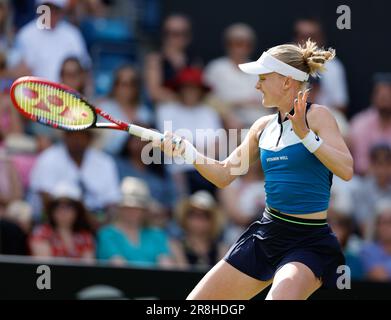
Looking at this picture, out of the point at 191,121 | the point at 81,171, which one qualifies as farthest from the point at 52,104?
the point at 191,121

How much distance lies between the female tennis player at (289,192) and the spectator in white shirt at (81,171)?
3282 millimetres

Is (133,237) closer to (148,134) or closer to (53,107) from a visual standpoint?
(53,107)

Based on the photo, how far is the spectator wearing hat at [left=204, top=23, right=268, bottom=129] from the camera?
33.1 feet

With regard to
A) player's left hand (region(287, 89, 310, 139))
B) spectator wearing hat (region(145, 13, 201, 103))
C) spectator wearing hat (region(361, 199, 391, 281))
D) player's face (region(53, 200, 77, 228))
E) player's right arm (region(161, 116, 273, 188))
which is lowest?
spectator wearing hat (region(361, 199, 391, 281))

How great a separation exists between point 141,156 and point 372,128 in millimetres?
2423

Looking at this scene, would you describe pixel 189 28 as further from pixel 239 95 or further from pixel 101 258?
pixel 101 258

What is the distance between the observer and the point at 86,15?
10.3 meters

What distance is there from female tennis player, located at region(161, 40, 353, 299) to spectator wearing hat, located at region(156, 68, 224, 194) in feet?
12.2

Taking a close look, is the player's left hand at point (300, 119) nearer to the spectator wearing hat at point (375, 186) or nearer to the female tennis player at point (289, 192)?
the female tennis player at point (289, 192)

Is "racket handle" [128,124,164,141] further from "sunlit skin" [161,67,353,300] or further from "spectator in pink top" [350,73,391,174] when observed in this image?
"spectator in pink top" [350,73,391,174]

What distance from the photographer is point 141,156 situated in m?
9.30

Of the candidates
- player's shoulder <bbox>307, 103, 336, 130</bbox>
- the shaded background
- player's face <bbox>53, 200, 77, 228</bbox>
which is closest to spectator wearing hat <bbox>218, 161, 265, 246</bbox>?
player's face <bbox>53, 200, 77, 228</bbox>

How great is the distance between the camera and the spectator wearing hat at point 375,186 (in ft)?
31.9
